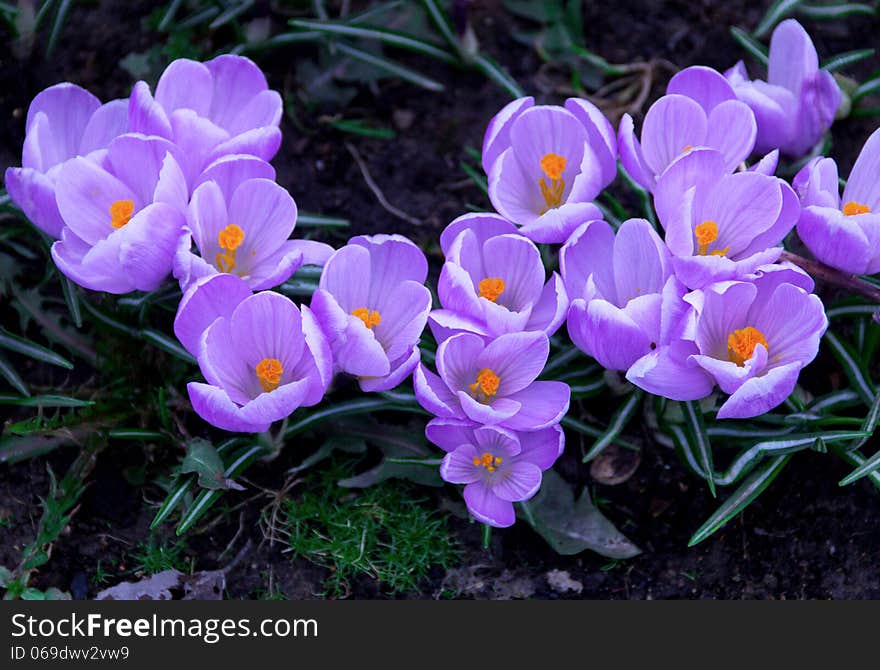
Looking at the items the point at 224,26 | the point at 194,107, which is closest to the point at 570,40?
the point at 224,26

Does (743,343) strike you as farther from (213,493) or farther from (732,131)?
(213,493)

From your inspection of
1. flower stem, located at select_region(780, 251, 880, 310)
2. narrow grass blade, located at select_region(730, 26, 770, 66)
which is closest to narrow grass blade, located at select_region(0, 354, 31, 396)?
flower stem, located at select_region(780, 251, 880, 310)

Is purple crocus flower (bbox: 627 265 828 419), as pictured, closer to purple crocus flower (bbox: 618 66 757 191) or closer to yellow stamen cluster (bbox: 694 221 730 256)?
yellow stamen cluster (bbox: 694 221 730 256)

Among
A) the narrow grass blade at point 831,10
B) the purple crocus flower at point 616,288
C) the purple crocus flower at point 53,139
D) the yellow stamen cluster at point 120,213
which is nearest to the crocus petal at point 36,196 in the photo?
the purple crocus flower at point 53,139

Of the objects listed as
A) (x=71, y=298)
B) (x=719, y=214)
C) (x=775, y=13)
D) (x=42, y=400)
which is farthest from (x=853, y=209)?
(x=42, y=400)

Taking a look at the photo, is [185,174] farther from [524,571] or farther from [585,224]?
[524,571]

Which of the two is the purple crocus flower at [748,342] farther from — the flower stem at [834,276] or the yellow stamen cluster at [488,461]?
the yellow stamen cluster at [488,461]
